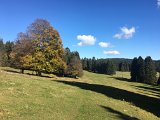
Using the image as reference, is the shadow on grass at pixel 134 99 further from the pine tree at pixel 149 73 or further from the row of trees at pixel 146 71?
the row of trees at pixel 146 71

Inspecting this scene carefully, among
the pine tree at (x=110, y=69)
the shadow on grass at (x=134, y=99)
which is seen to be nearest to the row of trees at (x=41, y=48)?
the shadow on grass at (x=134, y=99)

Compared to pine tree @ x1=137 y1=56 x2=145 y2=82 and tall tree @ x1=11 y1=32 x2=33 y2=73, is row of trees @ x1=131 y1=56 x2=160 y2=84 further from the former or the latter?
tall tree @ x1=11 y1=32 x2=33 y2=73

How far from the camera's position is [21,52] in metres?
58.7

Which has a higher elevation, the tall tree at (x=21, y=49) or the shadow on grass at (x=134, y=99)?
the tall tree at (x=21, y=49)

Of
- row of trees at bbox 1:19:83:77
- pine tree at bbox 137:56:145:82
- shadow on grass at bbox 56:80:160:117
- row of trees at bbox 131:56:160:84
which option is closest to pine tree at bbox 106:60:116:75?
row of trees at bbox 131:56:160:84

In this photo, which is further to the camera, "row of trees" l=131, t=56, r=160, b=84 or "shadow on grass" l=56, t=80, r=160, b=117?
"row of trees" l=131, t=56, r=160, b=84

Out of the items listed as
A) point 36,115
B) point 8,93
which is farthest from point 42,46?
point 36,115

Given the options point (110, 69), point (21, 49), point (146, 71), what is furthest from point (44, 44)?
point (110, 69)

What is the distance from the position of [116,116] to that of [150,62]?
10910 centimetres

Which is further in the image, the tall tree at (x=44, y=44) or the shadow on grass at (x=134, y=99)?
the tall tree at (x=44, y=44)

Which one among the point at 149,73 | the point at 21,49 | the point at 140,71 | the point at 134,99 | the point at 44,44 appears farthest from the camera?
the point at 140,71

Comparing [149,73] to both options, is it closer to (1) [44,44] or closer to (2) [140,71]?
(2) [140,71]

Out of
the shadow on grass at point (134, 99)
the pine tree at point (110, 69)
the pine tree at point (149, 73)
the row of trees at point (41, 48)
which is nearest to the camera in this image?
the shadow on grass at point (134, 99)

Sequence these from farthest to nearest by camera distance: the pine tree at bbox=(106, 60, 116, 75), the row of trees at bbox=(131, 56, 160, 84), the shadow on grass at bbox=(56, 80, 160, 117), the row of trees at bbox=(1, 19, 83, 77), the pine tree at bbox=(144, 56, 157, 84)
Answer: the pine tree at bbox=(106, 60, 116, 75)
the row of trees at bbox=(131, 56, 160, 84)
the pine tree at bbox=(144, 56, 157, 84)
the row of trees at bbox=(1, 19, 83, 77)
the shadow on grass at bbox=(56, 80, 160, 117)
